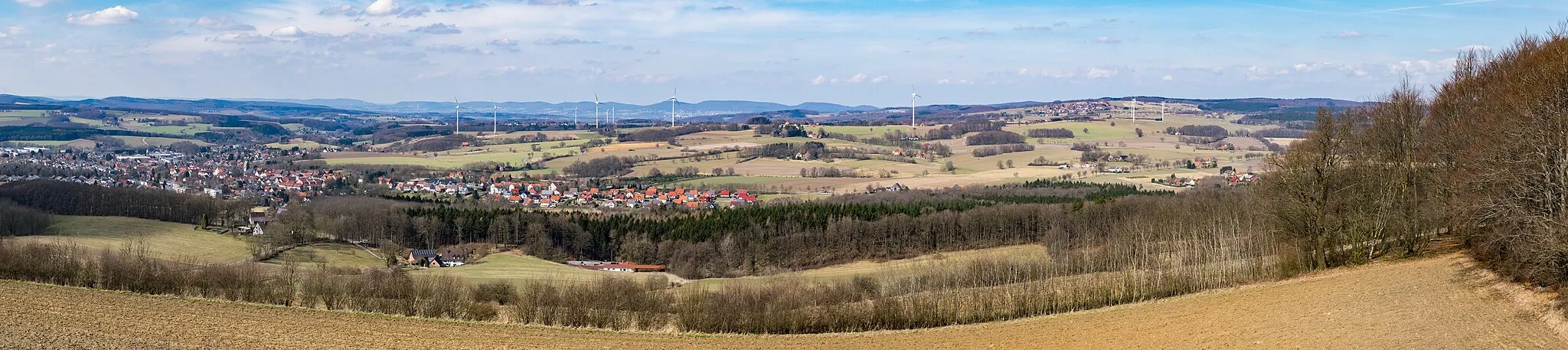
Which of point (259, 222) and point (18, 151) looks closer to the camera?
point (259, 222)

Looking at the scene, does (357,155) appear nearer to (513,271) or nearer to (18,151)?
(18,151)

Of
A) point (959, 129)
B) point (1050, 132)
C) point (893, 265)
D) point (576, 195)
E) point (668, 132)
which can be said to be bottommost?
point (893, 265)

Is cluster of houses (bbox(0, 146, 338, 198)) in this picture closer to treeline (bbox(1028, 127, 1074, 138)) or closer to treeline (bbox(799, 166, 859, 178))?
treeline (bbox(799, 166, 859, 178))

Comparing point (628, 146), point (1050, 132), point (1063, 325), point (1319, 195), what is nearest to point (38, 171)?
point (628, 146)

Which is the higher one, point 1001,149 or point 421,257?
point 1001,149

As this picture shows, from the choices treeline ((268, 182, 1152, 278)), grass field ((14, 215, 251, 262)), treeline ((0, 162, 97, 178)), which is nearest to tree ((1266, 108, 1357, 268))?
treeline ((268, 182, 1152, 278))

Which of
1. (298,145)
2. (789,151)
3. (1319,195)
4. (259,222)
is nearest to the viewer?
(1319,195)

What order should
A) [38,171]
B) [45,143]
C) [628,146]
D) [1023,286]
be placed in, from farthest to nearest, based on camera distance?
1. [45,143]
2. [628,146]
3. [38,171]
4. [1023,286]
